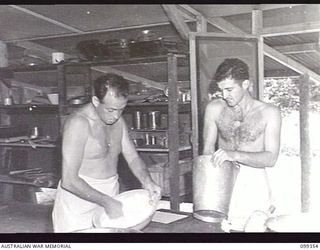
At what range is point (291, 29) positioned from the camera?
2326mm

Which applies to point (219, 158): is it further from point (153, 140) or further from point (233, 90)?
point (153, 140)

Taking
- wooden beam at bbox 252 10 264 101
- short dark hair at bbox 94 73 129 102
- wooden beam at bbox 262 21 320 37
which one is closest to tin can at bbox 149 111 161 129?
wooden beam at bbox 252 10 264 101

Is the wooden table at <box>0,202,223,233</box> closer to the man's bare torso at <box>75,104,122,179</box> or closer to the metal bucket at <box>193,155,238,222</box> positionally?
the metal bucket at <box>193,155,238,222</box>

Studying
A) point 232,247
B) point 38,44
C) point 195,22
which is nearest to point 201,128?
point 195,22

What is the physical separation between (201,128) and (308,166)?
73cm

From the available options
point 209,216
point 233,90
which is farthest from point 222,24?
point 209,216

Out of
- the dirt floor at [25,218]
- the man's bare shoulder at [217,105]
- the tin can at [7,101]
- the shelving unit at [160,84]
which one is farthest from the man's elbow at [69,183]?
the tin can at [7,101]

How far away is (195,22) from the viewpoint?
260 cm

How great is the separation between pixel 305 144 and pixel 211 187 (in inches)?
24.8

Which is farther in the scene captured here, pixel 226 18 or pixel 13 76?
pixel 13 76

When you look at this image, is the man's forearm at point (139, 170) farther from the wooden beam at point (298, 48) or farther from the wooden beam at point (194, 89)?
the wooden beam at point (298, 48)

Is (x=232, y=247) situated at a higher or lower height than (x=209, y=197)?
lower

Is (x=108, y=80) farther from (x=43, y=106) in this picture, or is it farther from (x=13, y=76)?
(x=13, y=76)

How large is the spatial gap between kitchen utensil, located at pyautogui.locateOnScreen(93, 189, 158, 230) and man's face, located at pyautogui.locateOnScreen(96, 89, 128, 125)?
42 centimetres
